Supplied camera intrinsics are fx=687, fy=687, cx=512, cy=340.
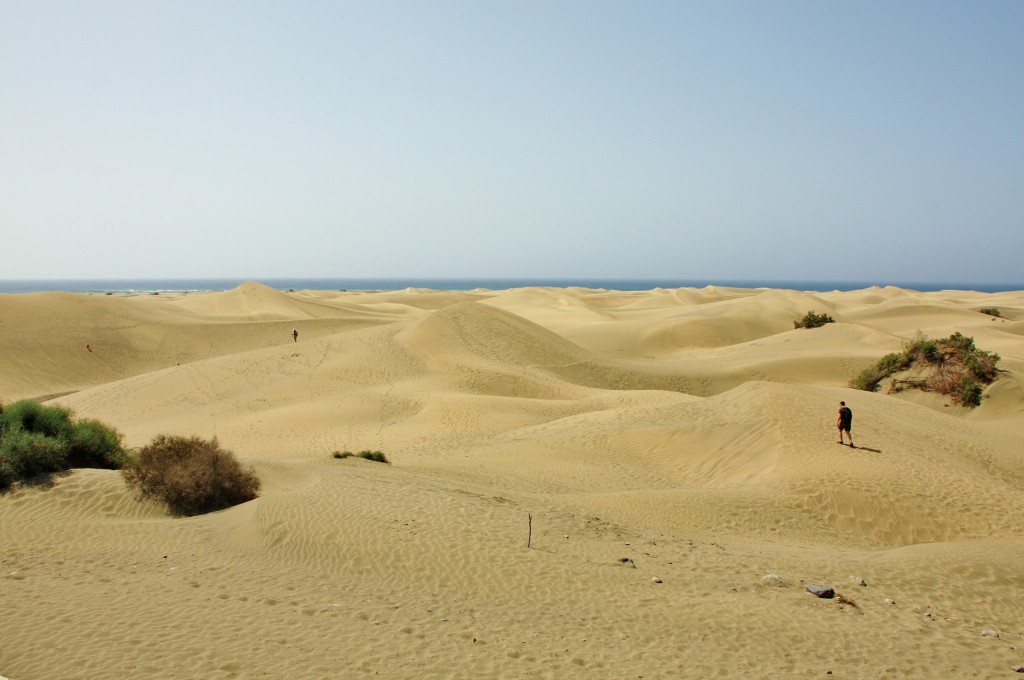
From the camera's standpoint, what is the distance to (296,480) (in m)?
12.1

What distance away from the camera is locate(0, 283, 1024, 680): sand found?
6074 mm

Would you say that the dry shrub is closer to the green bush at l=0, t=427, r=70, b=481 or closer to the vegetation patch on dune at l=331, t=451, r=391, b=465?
the green bush at l=0, t=427, r=70, b=481

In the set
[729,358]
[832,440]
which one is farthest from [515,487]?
[729,358]

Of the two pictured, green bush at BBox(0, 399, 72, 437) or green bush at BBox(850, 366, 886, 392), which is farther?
green bush at BBox(850, 366, 886, 392)

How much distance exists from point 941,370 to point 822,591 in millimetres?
19673

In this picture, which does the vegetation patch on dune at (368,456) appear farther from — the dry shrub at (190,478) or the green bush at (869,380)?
the green bush at (869,380)

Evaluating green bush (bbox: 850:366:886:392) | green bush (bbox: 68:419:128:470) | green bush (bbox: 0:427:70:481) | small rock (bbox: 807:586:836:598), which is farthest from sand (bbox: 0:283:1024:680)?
green bush (bbox: 850:366:886:392)

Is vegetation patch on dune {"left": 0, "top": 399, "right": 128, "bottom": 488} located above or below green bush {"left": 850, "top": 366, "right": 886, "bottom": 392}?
above

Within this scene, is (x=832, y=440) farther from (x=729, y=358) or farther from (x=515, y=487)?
(x=729, y=358)

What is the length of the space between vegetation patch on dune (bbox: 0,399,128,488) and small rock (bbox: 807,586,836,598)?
11475 mm

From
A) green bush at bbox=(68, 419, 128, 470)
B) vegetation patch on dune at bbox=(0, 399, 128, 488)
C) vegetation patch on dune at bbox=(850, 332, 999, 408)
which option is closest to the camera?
vegetation patch on dune at bbox=(0, 399, 128, 488)

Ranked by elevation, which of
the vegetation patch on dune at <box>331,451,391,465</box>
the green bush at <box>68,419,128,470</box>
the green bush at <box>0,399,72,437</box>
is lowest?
the vegetation patch on dune at <box>331,451,391,465</box>

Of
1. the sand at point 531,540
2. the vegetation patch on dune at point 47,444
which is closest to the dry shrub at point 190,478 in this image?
the sand at point 531,540

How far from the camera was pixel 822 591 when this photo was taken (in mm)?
7785
